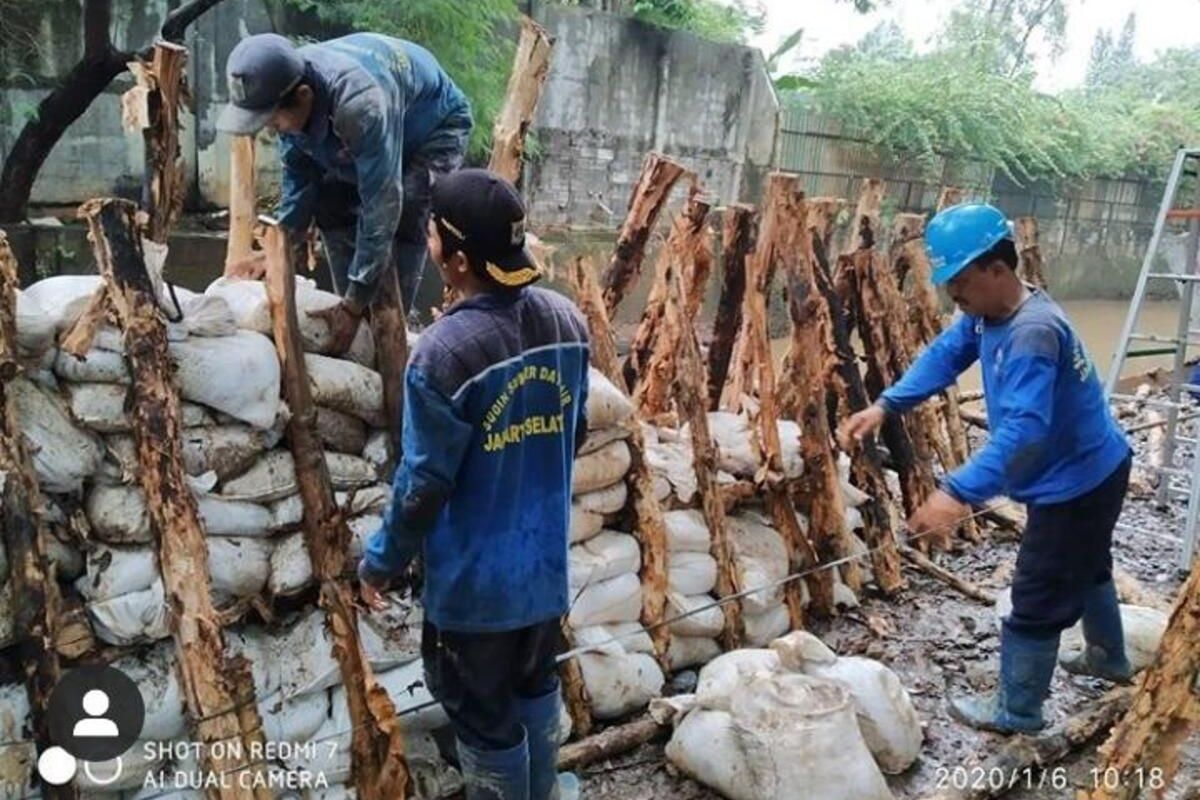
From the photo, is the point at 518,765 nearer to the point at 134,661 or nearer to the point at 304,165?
the point at 134,661

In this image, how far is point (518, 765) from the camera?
6.77ft

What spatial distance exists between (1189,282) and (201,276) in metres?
6.26

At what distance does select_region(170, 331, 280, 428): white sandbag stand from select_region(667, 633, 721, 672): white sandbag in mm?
→ 1605

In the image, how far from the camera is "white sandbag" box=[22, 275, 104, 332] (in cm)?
210

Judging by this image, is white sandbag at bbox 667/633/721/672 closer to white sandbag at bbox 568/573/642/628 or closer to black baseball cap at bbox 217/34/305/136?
white sandbag at bbox 568/573/642/628

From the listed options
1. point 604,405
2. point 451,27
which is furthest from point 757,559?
point 451,27

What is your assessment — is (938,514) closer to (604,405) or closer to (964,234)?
(964,234)

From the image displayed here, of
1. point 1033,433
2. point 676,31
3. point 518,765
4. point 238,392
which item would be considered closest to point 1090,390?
point 1033,433

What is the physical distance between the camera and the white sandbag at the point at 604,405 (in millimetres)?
2893

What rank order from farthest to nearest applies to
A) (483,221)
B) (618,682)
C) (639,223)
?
(639,223)
(618,682)
(483,221)

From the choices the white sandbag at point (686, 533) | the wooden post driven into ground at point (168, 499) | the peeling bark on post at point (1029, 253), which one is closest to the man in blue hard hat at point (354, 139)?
the wooden post driven into ground at point (168, 499)

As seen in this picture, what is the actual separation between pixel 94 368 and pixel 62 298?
0.61 feet

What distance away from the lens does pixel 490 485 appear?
1.92m

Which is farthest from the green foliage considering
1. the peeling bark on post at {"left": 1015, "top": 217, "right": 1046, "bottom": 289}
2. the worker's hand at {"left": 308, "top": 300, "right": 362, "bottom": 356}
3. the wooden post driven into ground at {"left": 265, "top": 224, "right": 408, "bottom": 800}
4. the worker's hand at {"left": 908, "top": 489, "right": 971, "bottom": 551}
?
the worker's hand at {"left": 908, "top": 489, "right": 971, "bottom": 551}
